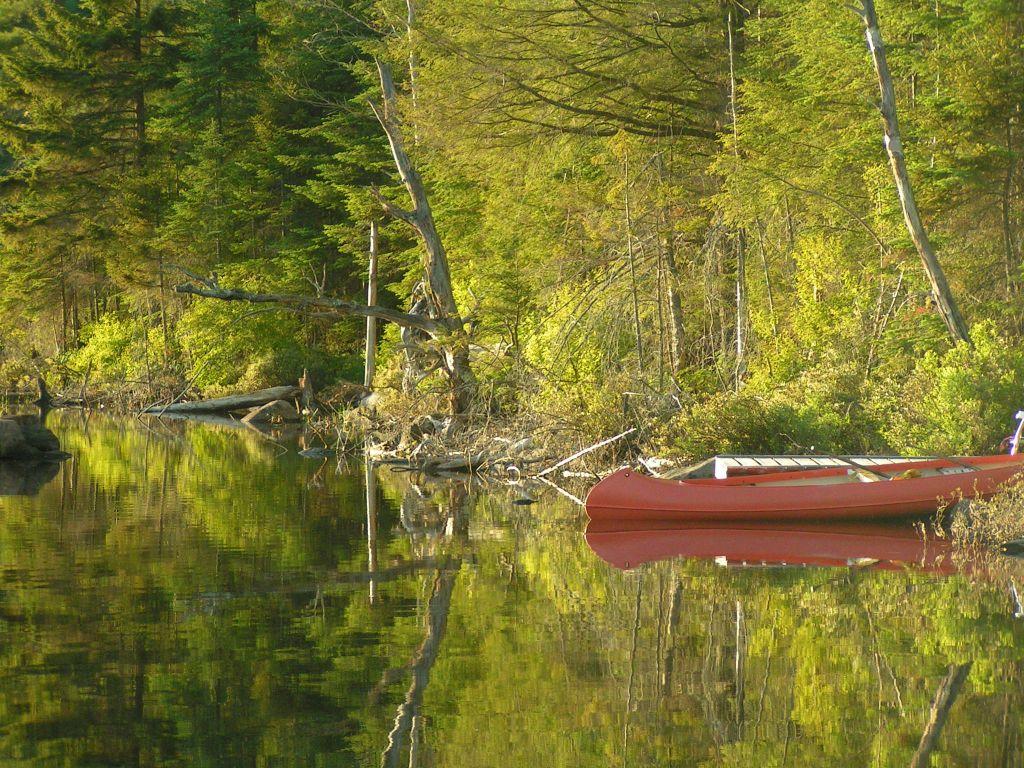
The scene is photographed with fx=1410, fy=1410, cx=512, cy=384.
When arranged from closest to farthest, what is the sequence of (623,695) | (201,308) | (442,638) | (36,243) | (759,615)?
(623,695) → (442,638) → (759,615) → (201,308) → (36,243)

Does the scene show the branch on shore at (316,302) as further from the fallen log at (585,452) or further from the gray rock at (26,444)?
the fallen log at (585,452)

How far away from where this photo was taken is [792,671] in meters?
8.13

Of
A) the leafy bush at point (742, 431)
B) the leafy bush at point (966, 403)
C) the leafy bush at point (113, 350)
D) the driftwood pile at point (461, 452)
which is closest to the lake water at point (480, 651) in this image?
the leafy bush at point (966, 403)

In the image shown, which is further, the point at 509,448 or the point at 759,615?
the point at 509,448

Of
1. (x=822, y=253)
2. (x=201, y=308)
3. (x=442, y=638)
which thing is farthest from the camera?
(x=201, y=308)

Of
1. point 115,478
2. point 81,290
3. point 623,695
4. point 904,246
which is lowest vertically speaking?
point 623,695

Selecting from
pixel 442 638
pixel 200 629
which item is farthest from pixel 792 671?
pixel 200 629

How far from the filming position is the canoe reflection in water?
41.1ft

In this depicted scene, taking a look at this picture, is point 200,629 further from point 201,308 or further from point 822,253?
point 201,308

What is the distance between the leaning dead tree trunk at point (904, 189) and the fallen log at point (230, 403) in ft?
76.7

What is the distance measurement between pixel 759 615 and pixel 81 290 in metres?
43.6

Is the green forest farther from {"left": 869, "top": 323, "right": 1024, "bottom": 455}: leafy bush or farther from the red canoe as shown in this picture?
the red canoe

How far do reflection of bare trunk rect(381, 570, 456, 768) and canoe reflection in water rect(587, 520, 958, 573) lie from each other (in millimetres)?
2080

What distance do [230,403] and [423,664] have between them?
31.8 metres
